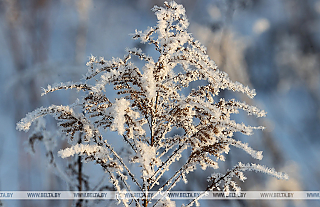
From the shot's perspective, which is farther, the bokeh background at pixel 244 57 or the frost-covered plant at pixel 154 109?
the bokeh background at pixel 244 57

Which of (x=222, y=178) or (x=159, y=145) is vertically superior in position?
(x=159, y=145)

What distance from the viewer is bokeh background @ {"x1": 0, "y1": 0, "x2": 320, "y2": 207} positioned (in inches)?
93.6

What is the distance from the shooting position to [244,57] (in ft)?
12.8

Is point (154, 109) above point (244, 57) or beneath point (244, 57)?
beneath

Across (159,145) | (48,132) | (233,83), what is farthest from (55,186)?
(233,83)

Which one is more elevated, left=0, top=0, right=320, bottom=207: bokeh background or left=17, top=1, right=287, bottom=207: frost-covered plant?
left=0, top=0, right=320, bottom=207: bokeh background

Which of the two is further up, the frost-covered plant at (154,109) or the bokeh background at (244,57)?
the bokeh background at (244,57)

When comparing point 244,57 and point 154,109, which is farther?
point 244,57

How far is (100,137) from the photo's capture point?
4.27 ft

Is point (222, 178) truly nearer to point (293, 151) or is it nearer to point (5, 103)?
point (5, 103)

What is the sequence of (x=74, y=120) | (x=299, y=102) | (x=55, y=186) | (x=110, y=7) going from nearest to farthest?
(x=74, y=120) → (x=55, y=186) → (x=110, y=7) → (x=299, y=102)

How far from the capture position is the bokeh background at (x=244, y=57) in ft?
7.80

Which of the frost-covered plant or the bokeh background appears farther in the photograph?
the bokeh background

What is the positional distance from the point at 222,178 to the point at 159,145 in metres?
0.52
